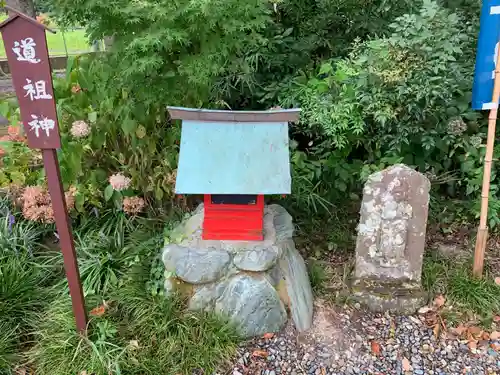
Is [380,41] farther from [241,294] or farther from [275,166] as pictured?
[241,294]

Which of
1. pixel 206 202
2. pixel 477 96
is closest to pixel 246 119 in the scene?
pixel 206 202

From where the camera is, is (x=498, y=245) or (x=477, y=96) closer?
(x=477, y=96)

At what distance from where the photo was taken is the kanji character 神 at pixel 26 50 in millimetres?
2203

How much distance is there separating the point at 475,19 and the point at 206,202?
104 inches

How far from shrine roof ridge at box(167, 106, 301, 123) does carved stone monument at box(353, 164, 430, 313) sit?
2.50 ft

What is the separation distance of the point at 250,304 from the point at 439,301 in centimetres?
139

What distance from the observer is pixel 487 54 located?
301 cm

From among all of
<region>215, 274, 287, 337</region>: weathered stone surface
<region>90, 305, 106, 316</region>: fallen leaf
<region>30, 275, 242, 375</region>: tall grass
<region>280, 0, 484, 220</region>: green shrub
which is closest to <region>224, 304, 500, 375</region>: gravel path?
<region>215, 274, 287, 337</region>: weathered stone surface

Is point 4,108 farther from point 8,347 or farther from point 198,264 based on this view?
point 198,264

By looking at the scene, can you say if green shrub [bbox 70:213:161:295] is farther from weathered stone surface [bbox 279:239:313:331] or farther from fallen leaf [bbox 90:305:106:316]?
weathered stone surface [bbox 279:239:313:331]

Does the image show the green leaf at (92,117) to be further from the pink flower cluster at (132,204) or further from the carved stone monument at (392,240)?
the carved stone monument at (392,240)

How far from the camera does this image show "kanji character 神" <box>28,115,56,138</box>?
7.67 ft

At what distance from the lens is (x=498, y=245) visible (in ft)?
12.8

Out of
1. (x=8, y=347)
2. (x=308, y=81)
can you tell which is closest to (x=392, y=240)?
(x=308, y=81)
